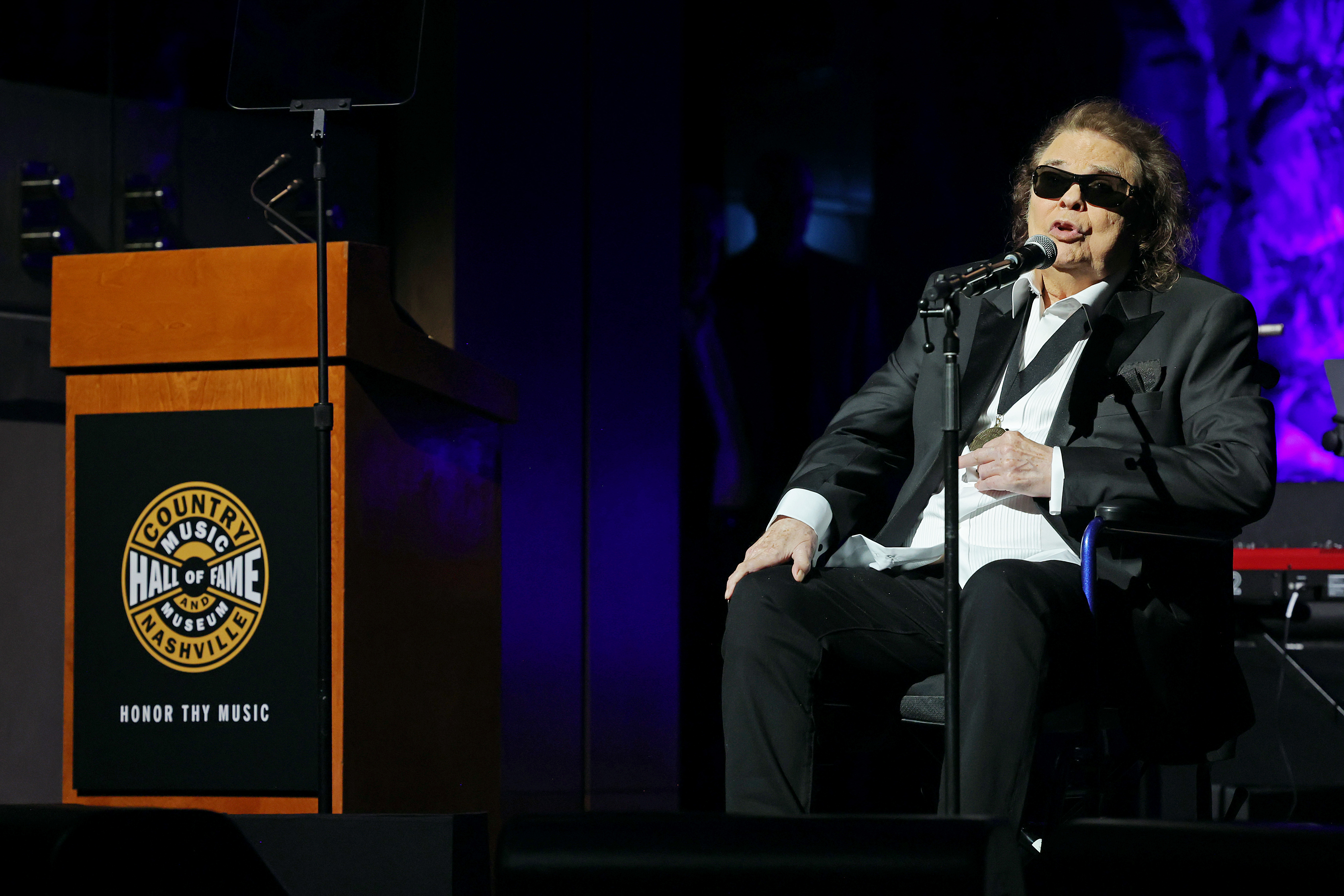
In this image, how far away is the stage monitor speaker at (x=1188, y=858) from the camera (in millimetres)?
923

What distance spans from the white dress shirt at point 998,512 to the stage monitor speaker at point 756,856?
0.86 metres

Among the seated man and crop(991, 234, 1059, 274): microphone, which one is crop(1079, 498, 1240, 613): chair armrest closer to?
the seated man

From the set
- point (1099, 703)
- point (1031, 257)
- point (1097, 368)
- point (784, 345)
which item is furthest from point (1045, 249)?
point (784, 345)

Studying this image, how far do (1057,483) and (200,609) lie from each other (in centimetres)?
116

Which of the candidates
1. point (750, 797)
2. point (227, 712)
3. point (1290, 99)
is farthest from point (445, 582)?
point (1290, 99)

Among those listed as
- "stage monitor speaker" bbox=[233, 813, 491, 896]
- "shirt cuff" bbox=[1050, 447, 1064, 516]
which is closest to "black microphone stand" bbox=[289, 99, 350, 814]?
"stage monitor speaker" bbox=[233, 813, 491, 896]

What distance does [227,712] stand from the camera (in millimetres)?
1760

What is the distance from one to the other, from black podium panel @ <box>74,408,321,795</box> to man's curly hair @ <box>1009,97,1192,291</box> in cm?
125

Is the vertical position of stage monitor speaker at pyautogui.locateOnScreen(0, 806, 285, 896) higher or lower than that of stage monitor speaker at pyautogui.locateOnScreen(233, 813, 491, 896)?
higher

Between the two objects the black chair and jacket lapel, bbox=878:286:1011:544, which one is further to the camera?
jacket lapel, bbox=878:286:1011:544

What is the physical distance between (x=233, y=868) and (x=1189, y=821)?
820 mm

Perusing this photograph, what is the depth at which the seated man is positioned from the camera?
1.62 meters

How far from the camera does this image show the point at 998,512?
1.89 meters

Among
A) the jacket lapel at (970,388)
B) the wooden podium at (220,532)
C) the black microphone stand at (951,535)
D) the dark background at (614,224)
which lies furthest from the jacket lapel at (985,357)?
the dark background at (614,224)
